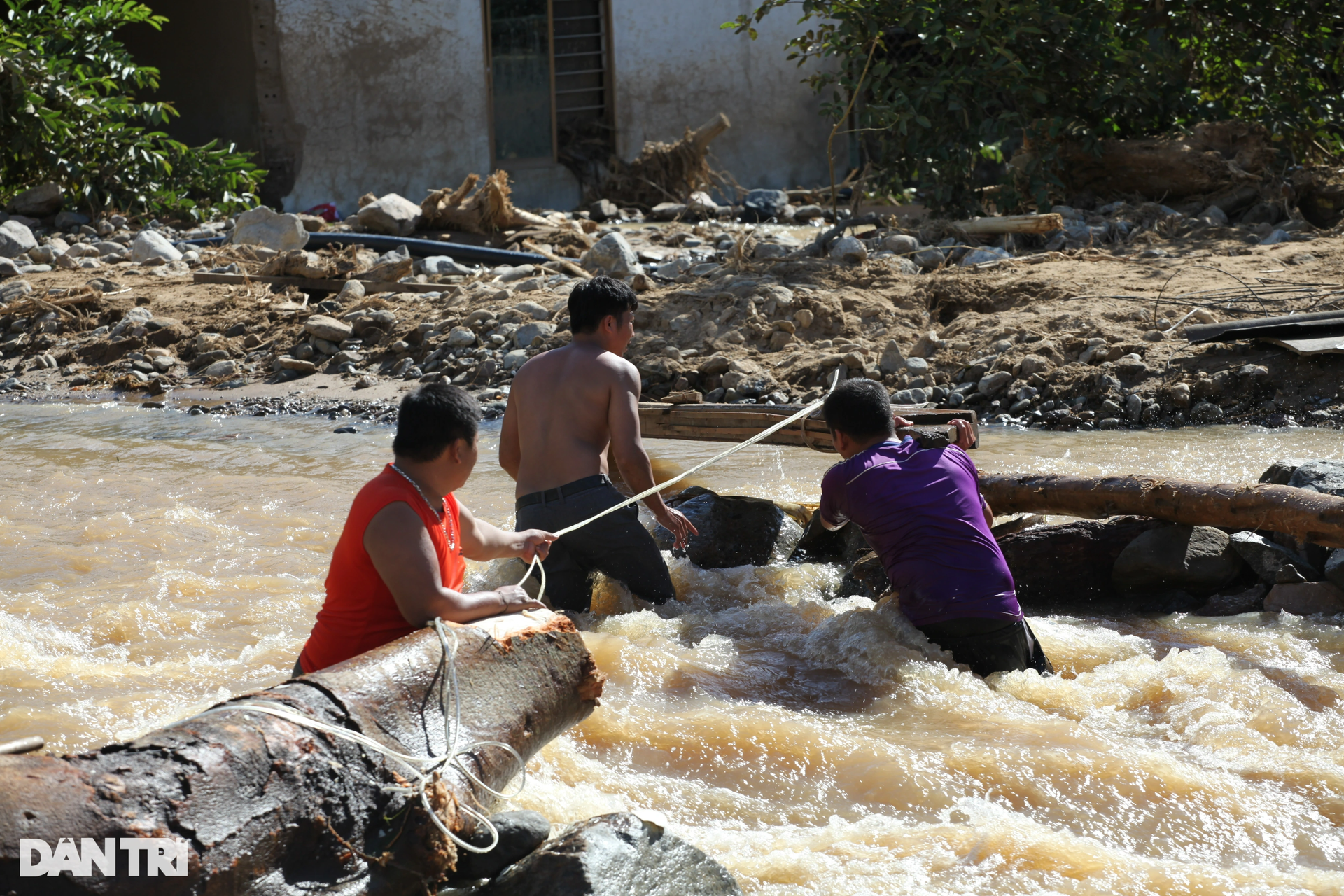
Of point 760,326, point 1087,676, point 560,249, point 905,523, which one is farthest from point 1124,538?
point 560,249

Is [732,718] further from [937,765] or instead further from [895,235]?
[895,235]

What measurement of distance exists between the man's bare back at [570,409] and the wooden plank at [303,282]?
7.29 m

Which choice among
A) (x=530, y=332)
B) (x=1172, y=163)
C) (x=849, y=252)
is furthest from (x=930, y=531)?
(x=1172, y=163)

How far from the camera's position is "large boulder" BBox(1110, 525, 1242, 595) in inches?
177

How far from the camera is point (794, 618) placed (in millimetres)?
4531

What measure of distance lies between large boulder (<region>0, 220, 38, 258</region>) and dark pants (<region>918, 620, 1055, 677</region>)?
12.4m

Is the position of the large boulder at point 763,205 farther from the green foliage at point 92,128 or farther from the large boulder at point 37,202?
the large boulder at point 37,202

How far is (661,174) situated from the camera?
1532cm

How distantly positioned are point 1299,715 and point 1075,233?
8228 millimetres

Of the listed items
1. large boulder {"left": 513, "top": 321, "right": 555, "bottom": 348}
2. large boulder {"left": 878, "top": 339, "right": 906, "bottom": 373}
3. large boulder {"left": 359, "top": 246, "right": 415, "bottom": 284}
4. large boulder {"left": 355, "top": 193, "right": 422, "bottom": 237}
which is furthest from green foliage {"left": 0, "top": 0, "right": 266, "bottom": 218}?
large boulder {"left": 878, "top": 339, "right": 906, "bottom": 373}

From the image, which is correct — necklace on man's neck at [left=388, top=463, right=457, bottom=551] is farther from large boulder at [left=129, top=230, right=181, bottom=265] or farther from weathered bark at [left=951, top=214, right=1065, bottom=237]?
large boulder at [left=129, top=230, right=181, bottom=265]

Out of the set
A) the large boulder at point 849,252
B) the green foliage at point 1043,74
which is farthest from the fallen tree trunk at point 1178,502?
the green foliage at point 1043,74

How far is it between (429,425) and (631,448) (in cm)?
154

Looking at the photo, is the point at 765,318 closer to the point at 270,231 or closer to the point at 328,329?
the point at 328,329
